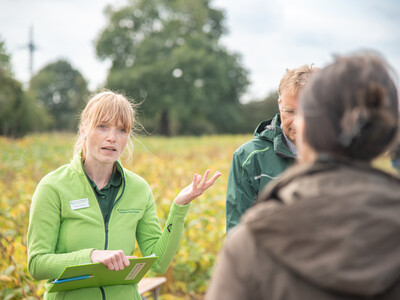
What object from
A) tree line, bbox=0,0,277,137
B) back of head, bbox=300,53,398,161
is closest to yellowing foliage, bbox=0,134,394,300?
back of head, bbox=300,53,398,161

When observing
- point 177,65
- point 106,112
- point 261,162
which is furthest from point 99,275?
point 177,65

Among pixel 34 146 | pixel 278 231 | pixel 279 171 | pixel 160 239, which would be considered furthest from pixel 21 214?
pixel 34 146

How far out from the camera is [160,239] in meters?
2.30

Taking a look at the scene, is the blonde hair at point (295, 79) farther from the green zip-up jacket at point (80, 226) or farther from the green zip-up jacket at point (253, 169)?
the green zip-up jacket at point (80, 226)

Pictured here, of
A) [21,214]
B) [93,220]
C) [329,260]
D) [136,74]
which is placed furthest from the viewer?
[136,74]

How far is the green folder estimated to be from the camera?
1.83 metres

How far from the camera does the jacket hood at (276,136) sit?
2.23 metres

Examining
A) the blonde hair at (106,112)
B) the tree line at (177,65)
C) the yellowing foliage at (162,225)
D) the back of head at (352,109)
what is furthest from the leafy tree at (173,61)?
the back of head at (352,109)

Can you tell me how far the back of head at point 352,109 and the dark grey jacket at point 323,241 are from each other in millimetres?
49

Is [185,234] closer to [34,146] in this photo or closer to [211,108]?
[34,146]

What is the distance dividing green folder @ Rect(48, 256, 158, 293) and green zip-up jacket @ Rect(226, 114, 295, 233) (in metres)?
0.50

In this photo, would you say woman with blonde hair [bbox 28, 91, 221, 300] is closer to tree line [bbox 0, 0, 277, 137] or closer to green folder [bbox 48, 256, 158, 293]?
green folder [bbox 48, 256, 158, 293]

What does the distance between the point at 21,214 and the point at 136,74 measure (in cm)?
2592

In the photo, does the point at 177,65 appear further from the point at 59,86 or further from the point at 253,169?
the point at 253,169
